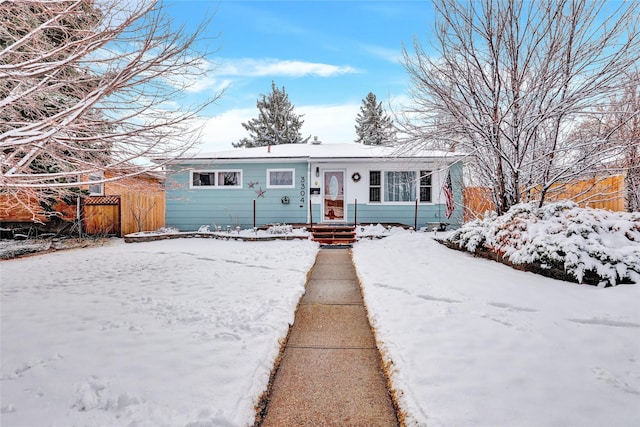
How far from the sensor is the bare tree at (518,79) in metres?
6.07

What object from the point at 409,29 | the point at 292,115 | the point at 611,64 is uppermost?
the point at 292,115

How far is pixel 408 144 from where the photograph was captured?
7863 millimetres

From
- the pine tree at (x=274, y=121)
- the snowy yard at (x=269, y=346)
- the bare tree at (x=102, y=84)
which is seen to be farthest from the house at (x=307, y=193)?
the pine tree at (x=274, y=121)

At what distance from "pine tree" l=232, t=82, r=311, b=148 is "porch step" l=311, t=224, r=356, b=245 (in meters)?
19.8

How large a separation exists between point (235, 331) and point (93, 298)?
95.3 inches

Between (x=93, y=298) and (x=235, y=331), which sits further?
(x=93, y=298)

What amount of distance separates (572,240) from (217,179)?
1219cm

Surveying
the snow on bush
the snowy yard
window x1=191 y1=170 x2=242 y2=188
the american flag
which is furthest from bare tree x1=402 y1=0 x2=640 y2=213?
window x1=191 y1=170 x2=242 y2=188

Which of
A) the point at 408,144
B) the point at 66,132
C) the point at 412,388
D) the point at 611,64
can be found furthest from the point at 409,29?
the point at 412,388

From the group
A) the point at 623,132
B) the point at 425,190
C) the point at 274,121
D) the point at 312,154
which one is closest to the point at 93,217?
the point at 312,154

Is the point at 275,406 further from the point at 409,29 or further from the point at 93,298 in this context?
the point at 409,29

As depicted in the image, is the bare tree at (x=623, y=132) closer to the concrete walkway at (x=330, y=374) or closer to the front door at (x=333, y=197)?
the concrete walkway at (x=330, y=374)

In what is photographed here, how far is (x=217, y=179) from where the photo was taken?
1422 centimetres

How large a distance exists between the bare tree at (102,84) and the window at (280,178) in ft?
30.3
